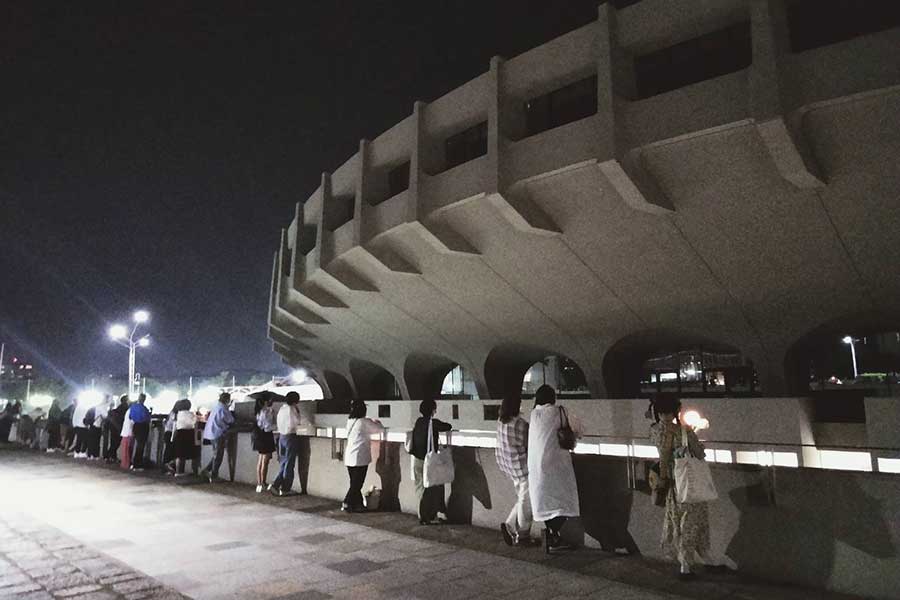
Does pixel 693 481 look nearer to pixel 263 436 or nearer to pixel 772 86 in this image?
pixel 772 86

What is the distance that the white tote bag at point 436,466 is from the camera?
7.47 m

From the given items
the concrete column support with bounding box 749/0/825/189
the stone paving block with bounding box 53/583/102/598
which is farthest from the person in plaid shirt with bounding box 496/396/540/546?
the concrete column support with bounding box 749/0/825/189

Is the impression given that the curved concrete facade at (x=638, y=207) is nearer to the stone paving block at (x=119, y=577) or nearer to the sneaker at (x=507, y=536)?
the sneaker at (x=507, y=536)

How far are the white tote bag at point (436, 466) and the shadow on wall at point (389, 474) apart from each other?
51.7 inches

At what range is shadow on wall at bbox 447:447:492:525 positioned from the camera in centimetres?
751

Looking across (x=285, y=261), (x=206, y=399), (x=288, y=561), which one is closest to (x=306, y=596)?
(x=288, y=561)

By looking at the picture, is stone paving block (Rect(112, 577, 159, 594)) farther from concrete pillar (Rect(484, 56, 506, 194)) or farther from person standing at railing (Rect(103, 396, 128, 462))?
person standing at railing (Rect(103, 396, 128, 462))

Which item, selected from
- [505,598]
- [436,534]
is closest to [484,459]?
[436,534]

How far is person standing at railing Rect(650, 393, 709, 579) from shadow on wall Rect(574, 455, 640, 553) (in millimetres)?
726

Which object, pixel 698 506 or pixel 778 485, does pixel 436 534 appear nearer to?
pixel 698 506

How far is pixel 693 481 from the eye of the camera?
5.04 metres

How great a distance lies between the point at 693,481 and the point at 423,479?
3.66 m

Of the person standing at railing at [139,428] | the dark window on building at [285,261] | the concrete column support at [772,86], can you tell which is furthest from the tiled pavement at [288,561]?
the dark window on building at [285,261]

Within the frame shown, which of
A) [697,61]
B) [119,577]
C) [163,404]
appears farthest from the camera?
→ [163,404]
